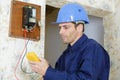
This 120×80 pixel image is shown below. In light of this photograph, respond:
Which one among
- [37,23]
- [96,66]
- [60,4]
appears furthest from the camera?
[60,4]

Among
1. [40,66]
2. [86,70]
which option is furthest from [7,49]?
[86,70]

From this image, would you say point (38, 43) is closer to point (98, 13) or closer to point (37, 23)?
point (37, 23)

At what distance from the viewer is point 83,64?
1.21 metres

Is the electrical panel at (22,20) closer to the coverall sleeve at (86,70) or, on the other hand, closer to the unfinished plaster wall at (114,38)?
the coverall sleeve at (86,70)

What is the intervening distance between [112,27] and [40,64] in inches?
38.4

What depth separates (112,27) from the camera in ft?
6.88

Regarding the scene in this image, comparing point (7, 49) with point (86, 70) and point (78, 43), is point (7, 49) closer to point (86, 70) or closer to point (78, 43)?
point (78, 43)

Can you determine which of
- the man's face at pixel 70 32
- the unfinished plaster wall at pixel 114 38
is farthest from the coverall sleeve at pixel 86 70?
the unfinished plaster wall at pixel 114 38

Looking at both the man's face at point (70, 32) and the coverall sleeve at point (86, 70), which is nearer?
the coverall sleeve at point (86, 70)

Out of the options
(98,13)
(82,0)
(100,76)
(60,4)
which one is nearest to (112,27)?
(98,13)

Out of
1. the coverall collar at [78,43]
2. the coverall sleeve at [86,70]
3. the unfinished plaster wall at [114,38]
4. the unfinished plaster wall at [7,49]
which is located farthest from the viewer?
the unfinished plaster wall at [114,38]

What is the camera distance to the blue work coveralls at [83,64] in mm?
1197

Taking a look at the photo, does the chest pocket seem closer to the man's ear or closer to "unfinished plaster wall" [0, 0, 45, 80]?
the man's ear

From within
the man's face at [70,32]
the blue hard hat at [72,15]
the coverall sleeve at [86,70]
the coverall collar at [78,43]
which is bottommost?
the coverall sleeve at [86,70]
